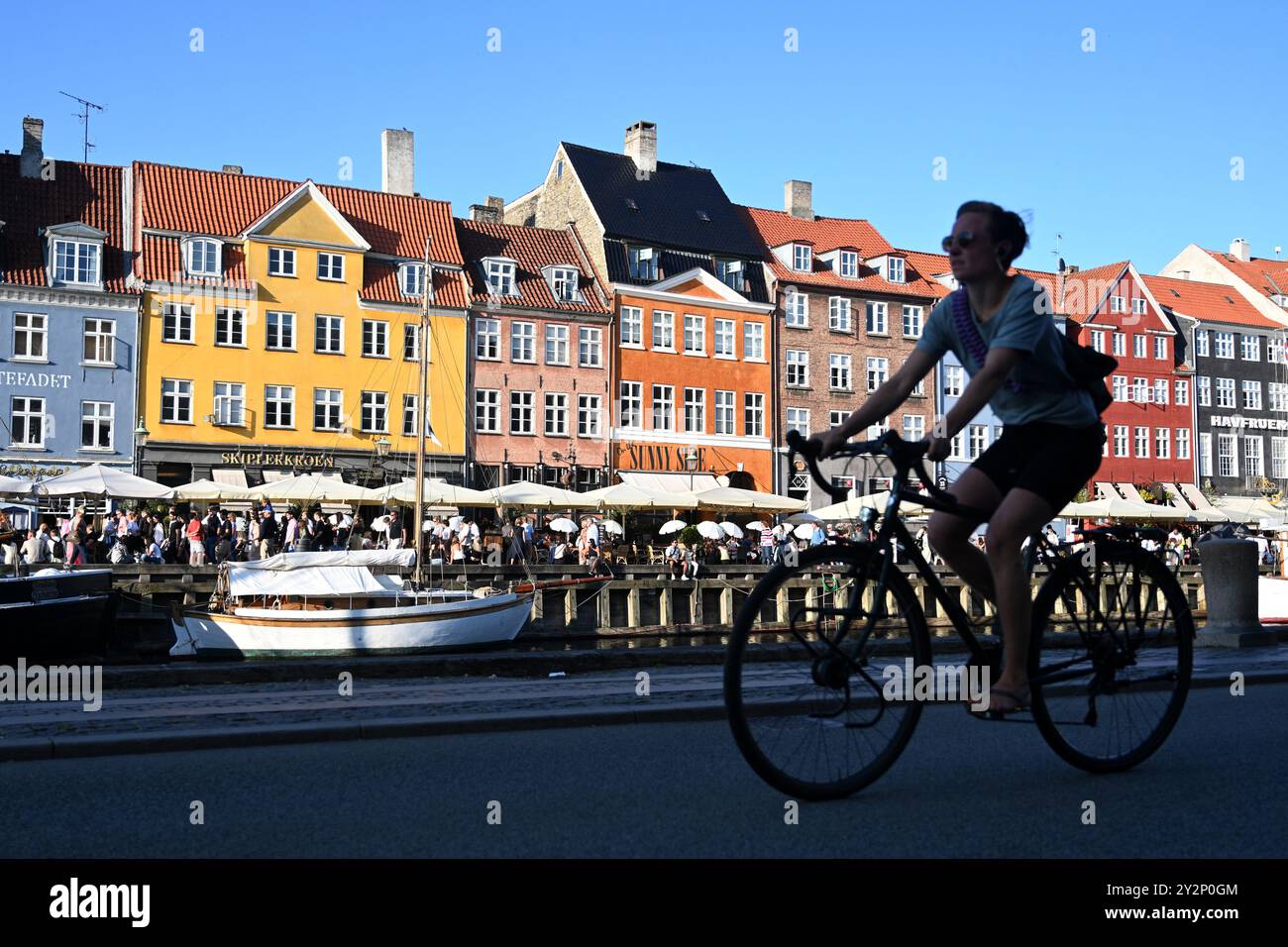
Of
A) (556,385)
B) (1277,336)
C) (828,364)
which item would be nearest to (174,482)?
(556,385)

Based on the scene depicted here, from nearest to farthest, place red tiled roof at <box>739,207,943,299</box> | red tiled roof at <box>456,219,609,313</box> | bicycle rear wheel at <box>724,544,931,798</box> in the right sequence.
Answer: bicycle rear wheel at <box>724,544,931,798</box> → red tiled roof at <box>456,219,609,313</box> → red tiled roof at <box>739,207,943,299</box>

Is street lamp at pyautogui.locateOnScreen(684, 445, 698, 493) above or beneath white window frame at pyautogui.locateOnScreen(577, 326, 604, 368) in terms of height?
beneath

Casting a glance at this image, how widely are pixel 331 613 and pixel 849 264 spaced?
42457 millimetres

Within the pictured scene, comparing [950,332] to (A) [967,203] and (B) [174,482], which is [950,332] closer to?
(A) [967,203]

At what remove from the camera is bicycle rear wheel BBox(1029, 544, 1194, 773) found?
5.75m

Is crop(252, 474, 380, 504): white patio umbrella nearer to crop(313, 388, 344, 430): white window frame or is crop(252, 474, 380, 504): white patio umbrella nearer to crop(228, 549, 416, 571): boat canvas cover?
crop(228, 549, 416, 571): boat canvas cover

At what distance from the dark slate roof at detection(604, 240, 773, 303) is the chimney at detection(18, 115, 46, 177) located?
20154 mm

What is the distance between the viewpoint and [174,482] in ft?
157

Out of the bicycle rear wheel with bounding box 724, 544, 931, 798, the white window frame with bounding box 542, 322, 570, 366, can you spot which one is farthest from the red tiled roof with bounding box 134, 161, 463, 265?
the bicycle rear wheel with bounding box 724, 544, 931, 798

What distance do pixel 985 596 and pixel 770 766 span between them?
115 cm

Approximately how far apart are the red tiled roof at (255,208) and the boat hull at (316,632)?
26.8 meters

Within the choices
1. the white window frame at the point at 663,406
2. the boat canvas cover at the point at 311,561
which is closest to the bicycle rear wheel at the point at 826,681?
the boat canvas cover at the point at 311,561

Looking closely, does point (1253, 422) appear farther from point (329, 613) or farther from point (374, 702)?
point (374, 702)
